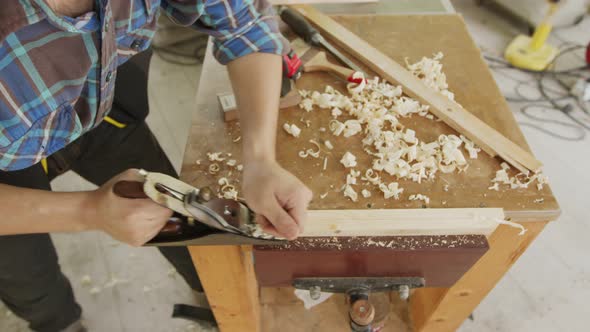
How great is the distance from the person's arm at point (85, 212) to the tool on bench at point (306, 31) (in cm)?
53

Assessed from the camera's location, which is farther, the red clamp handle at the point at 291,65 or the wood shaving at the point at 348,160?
the red clamp handle at the point at 291,65

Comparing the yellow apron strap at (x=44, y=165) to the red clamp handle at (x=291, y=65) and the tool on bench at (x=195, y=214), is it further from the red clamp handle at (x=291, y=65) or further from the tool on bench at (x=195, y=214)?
the red clamp handle at (x=291, y=65)

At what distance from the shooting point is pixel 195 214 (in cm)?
54

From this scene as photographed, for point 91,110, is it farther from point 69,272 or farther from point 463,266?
point 69,272

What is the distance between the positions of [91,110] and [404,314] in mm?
957

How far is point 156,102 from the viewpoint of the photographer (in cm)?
188

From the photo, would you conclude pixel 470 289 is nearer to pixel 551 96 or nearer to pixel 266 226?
pixel 266 226

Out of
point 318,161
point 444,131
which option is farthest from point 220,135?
point 444,131

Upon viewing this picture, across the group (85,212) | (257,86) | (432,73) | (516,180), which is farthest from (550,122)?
(85,212)

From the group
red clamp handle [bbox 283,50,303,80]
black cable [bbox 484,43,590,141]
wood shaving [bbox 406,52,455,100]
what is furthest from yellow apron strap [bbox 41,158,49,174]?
black cable [bbox 484,43,590,141]

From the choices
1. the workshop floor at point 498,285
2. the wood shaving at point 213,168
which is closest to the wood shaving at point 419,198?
the wood shaving at point 213,168

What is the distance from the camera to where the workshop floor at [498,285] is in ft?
4.00

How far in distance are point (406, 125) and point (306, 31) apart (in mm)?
329

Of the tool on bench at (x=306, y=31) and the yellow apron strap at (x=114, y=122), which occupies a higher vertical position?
the tool on bench at (x=306, y=31)
